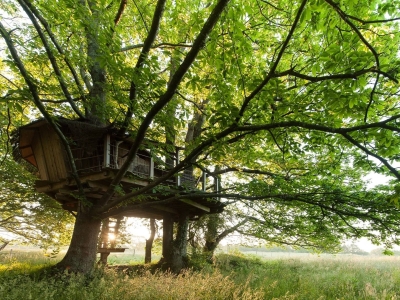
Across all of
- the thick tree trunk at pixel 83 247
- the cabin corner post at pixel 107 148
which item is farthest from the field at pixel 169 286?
the cabin corner post at pixel 107 148

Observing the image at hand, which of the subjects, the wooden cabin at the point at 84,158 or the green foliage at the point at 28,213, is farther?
the green foliage at the point at 28,213

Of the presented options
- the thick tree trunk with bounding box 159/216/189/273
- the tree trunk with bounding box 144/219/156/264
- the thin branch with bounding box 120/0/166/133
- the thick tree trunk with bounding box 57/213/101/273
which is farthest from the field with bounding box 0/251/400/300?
the tree trunk with bounding box 144/219/156/264

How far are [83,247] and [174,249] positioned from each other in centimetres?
453

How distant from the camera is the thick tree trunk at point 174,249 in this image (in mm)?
11047

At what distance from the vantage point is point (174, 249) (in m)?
11.4

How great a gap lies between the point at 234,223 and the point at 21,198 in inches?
425

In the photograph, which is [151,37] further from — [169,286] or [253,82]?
[169,286]

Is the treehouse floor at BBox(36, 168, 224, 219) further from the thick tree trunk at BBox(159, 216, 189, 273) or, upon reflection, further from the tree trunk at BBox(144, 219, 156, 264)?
the tree trunk at BBox(144, 219, 156, 264)

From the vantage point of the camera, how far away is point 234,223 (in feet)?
47.3

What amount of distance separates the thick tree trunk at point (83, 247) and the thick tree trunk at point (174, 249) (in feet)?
12.1

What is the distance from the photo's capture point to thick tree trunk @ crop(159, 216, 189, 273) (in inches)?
435

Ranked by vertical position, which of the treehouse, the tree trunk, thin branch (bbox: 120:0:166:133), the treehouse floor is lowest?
the tree trunk

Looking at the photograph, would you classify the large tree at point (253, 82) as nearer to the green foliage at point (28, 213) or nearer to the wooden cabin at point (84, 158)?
the wooden cabin at point (84, 158)

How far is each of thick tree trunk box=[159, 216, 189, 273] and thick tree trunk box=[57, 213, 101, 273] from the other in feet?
12.1
